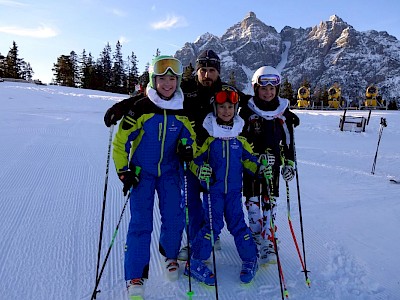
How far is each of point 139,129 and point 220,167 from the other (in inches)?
35.6

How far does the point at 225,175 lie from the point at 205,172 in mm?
251

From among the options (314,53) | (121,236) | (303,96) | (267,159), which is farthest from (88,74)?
(314,53)

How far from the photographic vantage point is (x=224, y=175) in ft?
10.9

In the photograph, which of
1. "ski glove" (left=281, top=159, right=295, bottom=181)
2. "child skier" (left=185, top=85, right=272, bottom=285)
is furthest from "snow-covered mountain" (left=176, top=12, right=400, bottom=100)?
"child skier" (left=185, top=85, right=272, bottom=285)

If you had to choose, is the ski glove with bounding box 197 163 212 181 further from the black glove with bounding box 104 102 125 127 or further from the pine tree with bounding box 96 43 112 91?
the pine tree with bounding box 96 43 112 91

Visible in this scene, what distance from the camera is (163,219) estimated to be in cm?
329

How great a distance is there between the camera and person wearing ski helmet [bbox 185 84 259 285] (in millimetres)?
3326

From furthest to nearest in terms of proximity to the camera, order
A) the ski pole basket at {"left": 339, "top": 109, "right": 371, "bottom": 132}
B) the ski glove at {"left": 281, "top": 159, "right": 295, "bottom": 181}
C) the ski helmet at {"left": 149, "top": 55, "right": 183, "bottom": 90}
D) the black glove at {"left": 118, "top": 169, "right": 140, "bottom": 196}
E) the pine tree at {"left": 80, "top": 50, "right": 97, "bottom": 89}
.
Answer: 1. the pine tree at {"left": 80, "top": 50, "right": 97, "bottom": 89}
2. the ski pole basket at {"left": 339, "top": 109, "right": 371, "bottom": 132}
3. the ski glove at {"left": 281, "top": 159, "right": 295, "bottom": 181}
4. the ski helmet at {"left": 149, "top": 55, "right": 183, "bottom": 90}
5. the black glove at {"left": 118, "top": 169, "right": 140, "bottom": 196}

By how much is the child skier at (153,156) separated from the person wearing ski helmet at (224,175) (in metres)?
0.25

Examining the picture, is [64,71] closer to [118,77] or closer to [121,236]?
[118,77]

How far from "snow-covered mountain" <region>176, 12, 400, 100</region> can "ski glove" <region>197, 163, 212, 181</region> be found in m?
103

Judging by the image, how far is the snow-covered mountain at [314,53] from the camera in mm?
109188

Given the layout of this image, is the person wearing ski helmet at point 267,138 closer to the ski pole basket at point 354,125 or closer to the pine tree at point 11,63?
the ski pole basket at point 354,125

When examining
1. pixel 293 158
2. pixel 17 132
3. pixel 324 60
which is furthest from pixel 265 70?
pixel 324 60
